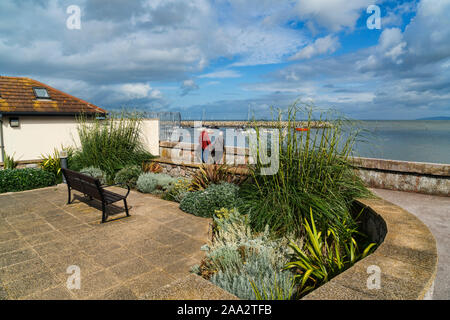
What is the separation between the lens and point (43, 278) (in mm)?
3053

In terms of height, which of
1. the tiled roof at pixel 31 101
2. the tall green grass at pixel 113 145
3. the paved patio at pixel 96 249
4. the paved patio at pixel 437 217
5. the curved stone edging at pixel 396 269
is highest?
the tiled roof at pixel 31 101

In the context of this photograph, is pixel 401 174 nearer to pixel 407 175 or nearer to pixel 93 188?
pixel 407 175

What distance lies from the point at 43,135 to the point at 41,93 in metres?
2.09

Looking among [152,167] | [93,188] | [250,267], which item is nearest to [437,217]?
[250,267]

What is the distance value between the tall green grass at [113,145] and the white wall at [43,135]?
38cm

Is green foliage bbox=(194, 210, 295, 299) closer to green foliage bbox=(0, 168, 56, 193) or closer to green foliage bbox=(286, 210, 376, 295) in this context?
green foliage bbox=(286, 210, 376, 295)

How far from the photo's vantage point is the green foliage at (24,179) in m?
7.27

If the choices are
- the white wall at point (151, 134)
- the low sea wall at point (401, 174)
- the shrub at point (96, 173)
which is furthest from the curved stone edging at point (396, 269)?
the white wall at point (151, 134)

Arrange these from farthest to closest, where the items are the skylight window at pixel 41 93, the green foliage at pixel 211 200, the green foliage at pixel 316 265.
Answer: the skylight window at pixel 41 93
the green foliage at pixel 211 200
the green foliage at pixel 316 265

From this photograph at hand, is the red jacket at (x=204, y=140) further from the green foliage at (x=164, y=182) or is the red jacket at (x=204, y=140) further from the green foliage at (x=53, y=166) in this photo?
the green foliage at (x=53, y=166)

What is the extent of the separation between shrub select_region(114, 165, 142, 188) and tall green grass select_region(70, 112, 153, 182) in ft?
1.27

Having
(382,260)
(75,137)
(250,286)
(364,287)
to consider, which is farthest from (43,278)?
(75,137)

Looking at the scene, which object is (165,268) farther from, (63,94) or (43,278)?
(63,94)

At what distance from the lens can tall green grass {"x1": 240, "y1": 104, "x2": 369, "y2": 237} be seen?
336 cm
